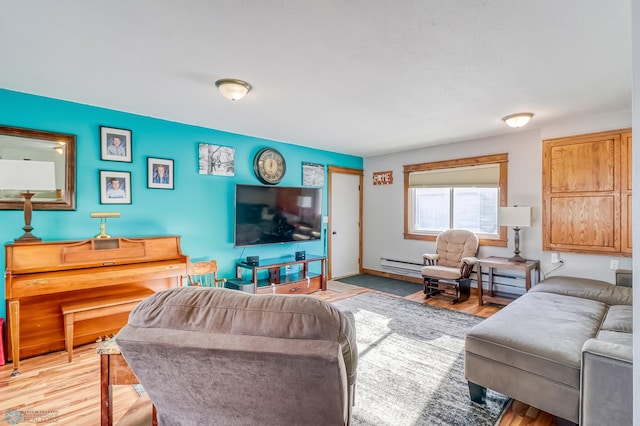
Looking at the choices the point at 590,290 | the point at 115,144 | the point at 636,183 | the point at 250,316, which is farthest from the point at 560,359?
the point at 115,144

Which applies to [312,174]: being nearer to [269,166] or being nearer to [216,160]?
[269,166]

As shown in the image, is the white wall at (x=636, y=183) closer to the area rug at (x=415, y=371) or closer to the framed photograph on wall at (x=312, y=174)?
the area rug at (x=415, y=371)

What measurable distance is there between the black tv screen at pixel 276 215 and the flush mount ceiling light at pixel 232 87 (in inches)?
67.6

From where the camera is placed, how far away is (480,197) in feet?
15.9

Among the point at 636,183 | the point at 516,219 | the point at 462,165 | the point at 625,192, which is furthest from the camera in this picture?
the point at 462,165

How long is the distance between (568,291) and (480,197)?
2.10 metres

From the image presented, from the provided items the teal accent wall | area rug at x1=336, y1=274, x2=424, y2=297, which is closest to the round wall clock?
the teal accent wall

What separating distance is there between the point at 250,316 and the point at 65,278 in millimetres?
2435

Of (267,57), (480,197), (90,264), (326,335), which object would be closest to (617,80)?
(480,197)

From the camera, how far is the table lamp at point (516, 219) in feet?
13.1

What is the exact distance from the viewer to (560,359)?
1.76 metres

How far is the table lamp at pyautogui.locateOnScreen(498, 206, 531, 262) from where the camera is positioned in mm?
3996

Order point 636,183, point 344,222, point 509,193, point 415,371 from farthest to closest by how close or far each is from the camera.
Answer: point 344,222, point 509,193, point 415,371, point 636,183

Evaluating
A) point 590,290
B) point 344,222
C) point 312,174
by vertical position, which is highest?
point 312,174
